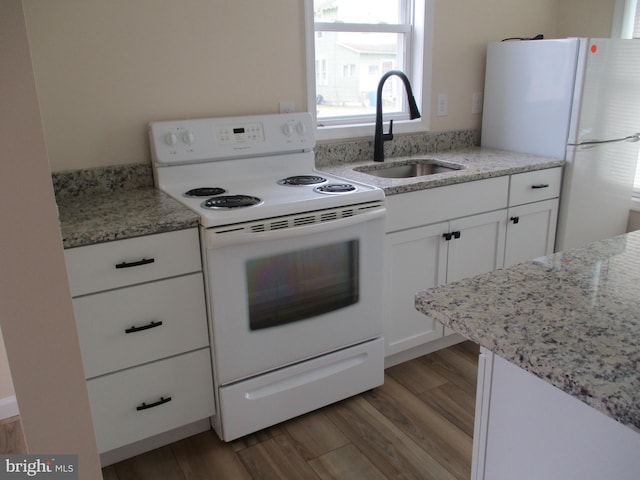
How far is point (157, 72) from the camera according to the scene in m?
2.23

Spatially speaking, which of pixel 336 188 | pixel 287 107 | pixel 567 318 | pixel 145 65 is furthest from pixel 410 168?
pixel 567 318

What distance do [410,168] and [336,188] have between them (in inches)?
34.9

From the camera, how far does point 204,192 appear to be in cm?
215

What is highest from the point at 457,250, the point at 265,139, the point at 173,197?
the point at 265,139

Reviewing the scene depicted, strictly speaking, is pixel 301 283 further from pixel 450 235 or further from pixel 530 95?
pixel 530 95

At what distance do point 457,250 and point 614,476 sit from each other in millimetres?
1767

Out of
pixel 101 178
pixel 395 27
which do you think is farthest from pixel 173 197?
pixel 395 27

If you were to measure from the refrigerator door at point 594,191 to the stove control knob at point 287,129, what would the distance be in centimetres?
143

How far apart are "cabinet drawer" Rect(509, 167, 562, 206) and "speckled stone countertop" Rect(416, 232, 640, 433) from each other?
138 centimetres

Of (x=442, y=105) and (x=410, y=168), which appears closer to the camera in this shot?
(x=410, y=168)

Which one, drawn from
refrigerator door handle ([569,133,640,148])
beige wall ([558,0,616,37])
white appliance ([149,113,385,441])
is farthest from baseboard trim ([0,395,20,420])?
beige wall ([558,0,616,37])

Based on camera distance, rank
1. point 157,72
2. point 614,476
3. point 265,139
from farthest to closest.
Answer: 1. point 265,139
2. point 157,72
3. point 614,476

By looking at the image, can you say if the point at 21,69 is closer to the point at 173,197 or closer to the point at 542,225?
the point at 173,197

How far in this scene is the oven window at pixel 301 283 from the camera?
6.42 feet
